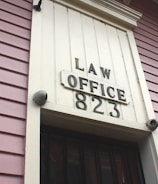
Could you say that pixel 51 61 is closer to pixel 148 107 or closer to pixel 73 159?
pixel 73 159

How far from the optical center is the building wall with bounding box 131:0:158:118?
3.28 m

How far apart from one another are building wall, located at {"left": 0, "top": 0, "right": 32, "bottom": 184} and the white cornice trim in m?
0.66

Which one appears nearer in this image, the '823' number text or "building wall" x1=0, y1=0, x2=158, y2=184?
"building wall" x1=0, y1=0, x2=158, y2=184

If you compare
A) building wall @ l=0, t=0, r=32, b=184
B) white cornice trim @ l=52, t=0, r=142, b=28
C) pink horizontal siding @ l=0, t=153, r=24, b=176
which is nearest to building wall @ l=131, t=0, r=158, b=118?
white cornice trim @ l=52, t=0, r=142, b=28

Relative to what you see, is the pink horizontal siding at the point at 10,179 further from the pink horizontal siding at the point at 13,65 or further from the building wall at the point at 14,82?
the pink horizontal siding at the point at 13,65

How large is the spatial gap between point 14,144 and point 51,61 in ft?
2.93

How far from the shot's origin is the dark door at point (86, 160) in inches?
91.2

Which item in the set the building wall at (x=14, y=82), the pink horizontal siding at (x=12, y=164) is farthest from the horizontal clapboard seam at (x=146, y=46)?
the pink horizontal siding at (x=12, y=164)

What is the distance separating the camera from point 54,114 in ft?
7.69

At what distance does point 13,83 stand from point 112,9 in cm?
180

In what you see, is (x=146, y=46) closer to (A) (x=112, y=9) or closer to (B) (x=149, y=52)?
(B) (x=149, y=52)

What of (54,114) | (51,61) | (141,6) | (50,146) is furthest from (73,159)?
(141,6)

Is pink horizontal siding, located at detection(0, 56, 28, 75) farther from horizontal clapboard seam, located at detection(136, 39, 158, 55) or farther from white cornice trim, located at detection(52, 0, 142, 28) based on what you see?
horizontal clapboard seam, located at detection(136, 39, 158, 55)

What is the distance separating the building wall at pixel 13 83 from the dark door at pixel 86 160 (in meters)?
0.34
